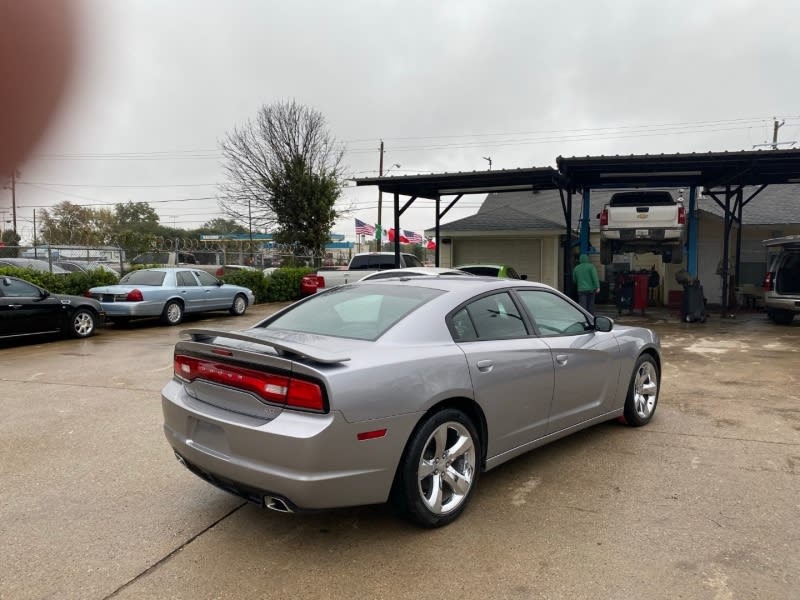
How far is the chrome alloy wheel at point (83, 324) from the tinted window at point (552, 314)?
9708 mm

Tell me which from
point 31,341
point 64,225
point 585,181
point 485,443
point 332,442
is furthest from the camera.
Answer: point 64,225

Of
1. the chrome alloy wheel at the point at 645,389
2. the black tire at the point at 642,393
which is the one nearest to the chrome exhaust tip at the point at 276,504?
the black tire at the point at 642,393

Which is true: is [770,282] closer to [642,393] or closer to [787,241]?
[787,241]

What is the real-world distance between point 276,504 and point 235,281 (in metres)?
15.8

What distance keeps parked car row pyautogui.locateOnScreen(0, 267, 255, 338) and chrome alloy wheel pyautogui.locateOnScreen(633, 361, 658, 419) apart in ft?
32.5

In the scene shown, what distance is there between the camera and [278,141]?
27156 mm

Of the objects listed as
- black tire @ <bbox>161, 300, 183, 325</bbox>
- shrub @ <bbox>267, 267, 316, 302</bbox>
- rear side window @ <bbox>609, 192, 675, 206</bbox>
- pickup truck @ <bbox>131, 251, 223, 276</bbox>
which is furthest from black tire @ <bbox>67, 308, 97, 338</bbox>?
rear side window @ <bbox>609, 192, 675, 206</bbox>

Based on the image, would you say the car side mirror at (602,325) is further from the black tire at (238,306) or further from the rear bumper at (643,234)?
the black tire at (238,306)

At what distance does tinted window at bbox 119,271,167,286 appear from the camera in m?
13.0

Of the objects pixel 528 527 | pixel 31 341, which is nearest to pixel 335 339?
pixel 528 527

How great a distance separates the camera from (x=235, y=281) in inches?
706

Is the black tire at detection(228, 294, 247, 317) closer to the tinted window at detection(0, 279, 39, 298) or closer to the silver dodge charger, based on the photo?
the tinted window at detection(0, 279, 39, 298)

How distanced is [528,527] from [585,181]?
13.9 meters

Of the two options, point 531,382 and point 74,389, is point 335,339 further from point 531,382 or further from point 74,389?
point 74,389
